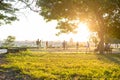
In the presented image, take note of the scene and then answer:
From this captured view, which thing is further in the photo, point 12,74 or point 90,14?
point 90,14

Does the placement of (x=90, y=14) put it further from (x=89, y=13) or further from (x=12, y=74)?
(x=12, y=74)

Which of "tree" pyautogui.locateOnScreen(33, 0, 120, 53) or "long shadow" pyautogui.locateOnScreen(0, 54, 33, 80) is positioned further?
"tree" pyautogui.locateOnScreen(33, 0, 120, 53)

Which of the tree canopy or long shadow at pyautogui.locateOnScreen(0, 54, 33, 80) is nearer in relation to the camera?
long shadow at pyautogui.locateOnScreen(0, 54, 33, 80)

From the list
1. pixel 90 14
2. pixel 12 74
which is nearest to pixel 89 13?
pixel 90 14

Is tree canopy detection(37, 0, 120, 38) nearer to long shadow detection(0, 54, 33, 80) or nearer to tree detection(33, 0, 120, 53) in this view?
tree detection(33, 0, 120, 53)

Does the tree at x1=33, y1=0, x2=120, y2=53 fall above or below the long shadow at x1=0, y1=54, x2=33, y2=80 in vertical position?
above

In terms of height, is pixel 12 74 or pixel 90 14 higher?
pixel 90 14

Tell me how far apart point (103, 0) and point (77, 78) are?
26.1 meters

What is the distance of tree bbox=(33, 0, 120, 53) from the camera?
1686 inches

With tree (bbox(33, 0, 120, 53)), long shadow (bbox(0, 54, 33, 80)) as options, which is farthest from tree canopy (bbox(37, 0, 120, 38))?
long shadow (bbox(0, 54, 33, 80))

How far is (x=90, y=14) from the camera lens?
47.8m

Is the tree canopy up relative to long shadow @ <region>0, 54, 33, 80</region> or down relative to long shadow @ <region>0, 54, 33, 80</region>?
up

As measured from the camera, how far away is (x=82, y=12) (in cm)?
4644

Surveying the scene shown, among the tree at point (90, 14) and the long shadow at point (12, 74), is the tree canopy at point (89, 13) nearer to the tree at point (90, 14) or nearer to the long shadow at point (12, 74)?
the tree at point (90, 14)
